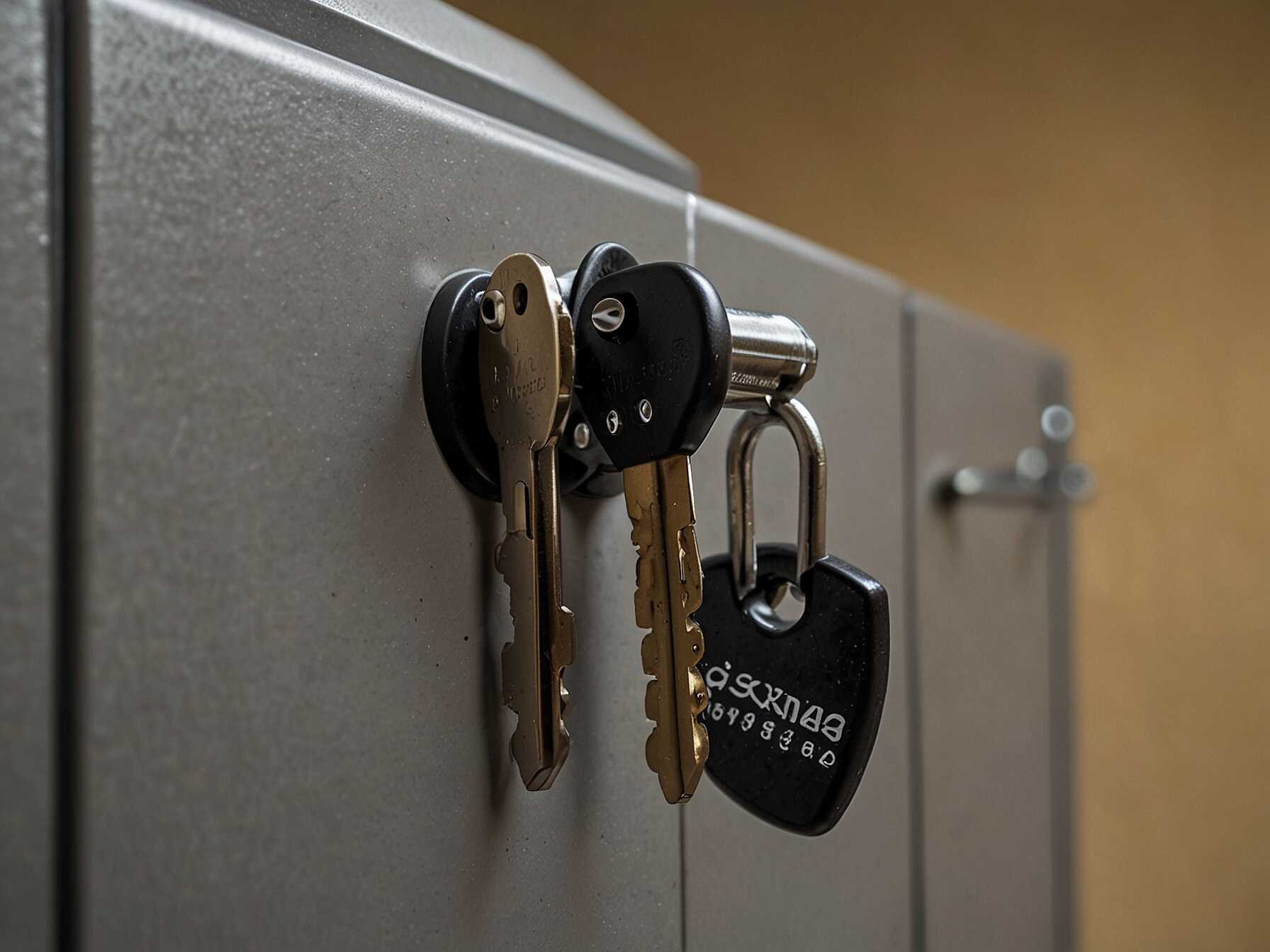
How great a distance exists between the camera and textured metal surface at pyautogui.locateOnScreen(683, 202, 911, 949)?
0.50 meters

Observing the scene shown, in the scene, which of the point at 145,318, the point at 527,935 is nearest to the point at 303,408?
the point at 145,318

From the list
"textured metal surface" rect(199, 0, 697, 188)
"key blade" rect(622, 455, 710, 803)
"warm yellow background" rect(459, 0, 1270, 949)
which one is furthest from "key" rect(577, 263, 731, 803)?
"warm yellow background" rect(459, 0, 1270, 949)

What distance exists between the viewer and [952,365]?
2.61 ft

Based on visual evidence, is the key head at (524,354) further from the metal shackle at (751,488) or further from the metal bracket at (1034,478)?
the metal bracket at (1034,478)

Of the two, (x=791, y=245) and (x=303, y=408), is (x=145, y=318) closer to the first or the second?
(x=303, y=408)

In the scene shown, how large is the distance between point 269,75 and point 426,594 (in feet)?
0.48

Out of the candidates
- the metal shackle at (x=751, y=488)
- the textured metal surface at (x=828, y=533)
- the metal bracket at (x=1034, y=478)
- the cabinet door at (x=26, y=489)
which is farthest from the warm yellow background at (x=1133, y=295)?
the cabinet door at (x=26, y=489)

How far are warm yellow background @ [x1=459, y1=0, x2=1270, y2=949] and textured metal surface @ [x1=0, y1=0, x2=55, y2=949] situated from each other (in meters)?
1.65

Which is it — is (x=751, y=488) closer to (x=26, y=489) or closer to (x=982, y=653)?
(x=26, y=489)

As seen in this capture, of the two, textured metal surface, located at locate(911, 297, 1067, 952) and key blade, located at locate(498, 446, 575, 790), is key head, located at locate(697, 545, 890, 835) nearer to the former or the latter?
key blade, located at locate(498, 446, 575, 790)

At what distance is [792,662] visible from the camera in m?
0.39

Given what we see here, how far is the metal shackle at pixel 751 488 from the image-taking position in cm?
39

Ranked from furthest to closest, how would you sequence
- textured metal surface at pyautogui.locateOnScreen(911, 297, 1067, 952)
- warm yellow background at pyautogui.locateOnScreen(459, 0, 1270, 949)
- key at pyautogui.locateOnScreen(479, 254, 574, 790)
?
warm yellow background at pyautogui.locateOnScreen(459, 0, 1270, 949) → textured metal surface at pyautogui.locateOnScreen(911, 297, 1067, 952) → key at pyautogui.locateOnScreen(479, 254, 574, 790)

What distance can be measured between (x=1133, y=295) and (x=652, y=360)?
1.77m
